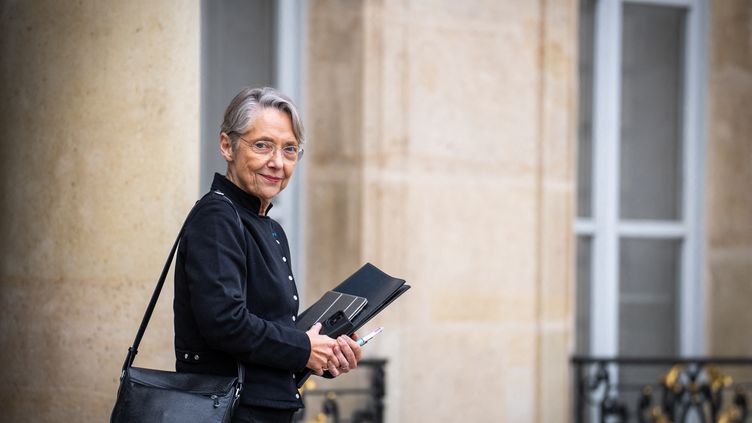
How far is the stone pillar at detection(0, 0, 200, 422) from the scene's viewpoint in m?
3.87

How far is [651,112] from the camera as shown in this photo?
697 cm

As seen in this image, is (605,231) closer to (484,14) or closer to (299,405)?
(484,14)

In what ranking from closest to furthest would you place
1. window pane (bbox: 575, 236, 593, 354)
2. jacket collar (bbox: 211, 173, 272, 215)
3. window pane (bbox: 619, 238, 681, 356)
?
jacket collar (bbox: 211, 173, 272, 215)
window pane (bbox: 575, 236, 593, 354)
window pane (bbox: 619, 238, 681, 356)

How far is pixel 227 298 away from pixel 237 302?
0.03 m

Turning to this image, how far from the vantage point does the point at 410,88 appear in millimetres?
5895

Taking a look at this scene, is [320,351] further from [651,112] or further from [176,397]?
[651,112]

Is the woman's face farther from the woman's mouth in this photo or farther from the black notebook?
the black notebook

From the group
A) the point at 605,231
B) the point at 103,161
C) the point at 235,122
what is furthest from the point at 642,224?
the point at 235,122

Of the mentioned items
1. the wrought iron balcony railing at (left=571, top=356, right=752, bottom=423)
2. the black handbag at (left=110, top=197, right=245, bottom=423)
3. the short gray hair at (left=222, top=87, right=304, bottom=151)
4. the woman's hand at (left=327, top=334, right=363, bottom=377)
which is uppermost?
the short gray hair at (left=222, top=87, right=304, bottom=151)

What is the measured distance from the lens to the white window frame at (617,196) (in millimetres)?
6754

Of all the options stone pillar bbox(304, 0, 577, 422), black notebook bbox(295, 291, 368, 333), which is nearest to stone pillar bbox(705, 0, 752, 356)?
stone pillar bbox(304, 0, 577, 422)

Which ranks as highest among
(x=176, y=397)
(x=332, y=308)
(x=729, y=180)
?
(x=729, y=180)

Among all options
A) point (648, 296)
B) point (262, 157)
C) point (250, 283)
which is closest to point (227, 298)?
point (250, 283)

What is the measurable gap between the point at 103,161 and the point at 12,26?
520 millimetres
